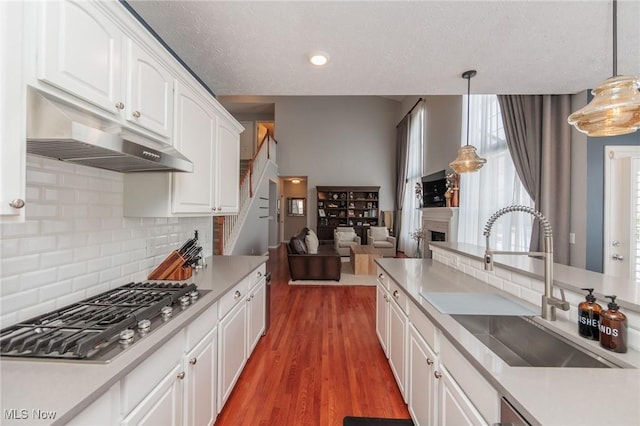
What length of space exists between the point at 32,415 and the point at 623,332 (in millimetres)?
1821

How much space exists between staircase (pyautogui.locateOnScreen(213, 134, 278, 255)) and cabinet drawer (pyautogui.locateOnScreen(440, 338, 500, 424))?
3646mm

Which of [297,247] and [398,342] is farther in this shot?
[297,247]

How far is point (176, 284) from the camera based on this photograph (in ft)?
5.53

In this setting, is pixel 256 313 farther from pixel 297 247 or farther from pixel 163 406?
pixel 297 247

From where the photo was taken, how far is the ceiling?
1581 millimetres

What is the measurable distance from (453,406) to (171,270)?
1.85m

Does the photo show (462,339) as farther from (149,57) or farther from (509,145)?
(509,145)

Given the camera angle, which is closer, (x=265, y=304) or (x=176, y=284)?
(x=176, y=284)

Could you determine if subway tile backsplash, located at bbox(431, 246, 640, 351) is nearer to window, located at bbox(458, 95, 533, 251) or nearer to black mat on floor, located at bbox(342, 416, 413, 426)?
black mat on floor, located at bbox(342, 416, 413, 426)

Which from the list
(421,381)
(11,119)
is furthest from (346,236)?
(11,119)

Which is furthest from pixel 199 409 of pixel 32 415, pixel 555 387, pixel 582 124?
pixel 582 124

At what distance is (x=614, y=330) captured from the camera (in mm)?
947

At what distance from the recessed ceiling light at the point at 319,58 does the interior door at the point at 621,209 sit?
3140mm

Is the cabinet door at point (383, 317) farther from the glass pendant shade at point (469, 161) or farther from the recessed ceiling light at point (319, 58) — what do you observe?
the recessed ceiling light at point (319, 58)
